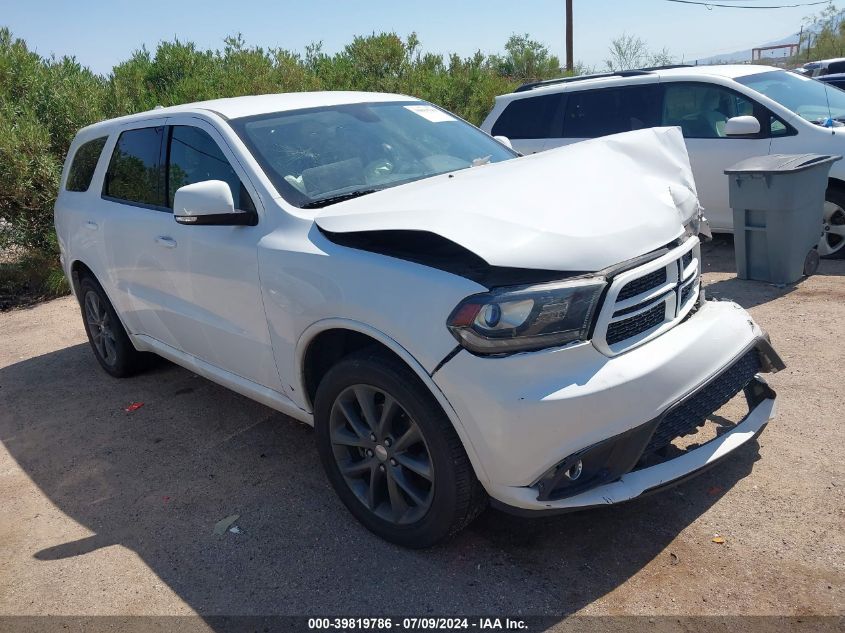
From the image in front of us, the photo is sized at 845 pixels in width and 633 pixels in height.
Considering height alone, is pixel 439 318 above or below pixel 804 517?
above

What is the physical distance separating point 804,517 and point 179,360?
134 inches

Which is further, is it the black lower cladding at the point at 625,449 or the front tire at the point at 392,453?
the front tire at the point at 392,453

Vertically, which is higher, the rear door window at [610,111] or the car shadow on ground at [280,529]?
the rear door window at [610,111]

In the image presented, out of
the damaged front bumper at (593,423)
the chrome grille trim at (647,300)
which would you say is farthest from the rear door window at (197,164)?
the chrome grille trim at (647,300)

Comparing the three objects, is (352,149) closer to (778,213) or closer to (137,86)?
(778,213)

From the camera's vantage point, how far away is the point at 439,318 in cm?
272

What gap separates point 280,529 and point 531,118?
625 centimetres

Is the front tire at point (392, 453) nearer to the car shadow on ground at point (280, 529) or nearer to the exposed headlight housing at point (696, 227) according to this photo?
the car shadow on ground at point (280, 529)

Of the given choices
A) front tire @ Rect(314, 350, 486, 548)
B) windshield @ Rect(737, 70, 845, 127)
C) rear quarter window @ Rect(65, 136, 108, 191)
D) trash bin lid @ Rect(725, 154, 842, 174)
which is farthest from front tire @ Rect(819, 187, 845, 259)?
rear quarter window @ Rect(65, 136, 108, 191)

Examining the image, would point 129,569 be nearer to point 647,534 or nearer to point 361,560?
point 361,560

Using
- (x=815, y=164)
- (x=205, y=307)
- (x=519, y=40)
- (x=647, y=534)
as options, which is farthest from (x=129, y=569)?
(x=519, y=40)

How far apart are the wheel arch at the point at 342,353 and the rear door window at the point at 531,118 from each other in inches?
222

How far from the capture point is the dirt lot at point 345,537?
2.87 metres

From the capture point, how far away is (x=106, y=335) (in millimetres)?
5656
